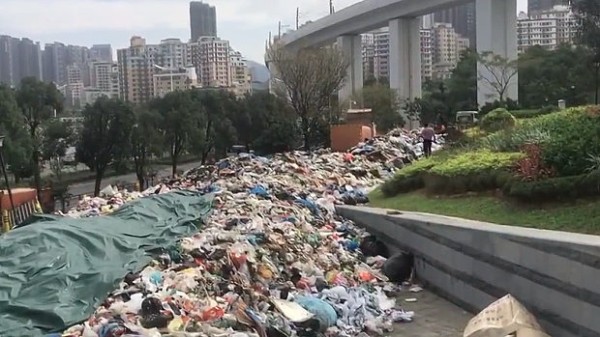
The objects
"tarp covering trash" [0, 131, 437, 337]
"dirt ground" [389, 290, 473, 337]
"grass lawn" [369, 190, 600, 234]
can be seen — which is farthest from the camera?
"dirt ground" [389, 290, 473, 337]

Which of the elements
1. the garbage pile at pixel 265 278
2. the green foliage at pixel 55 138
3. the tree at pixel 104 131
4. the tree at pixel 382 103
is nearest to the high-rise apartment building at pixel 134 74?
the tree at pixel 382 103

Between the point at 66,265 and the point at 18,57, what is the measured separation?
7371 cm

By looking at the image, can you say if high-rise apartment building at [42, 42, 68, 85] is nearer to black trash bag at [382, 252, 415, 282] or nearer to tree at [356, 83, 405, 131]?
tree at [356, 83, 405, 131]

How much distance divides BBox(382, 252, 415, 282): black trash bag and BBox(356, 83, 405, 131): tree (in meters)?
26.3

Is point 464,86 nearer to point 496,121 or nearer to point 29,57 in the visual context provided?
point 496,121

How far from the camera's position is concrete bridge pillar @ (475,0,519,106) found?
103 ft

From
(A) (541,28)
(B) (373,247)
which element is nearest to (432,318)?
(B) (373,247)

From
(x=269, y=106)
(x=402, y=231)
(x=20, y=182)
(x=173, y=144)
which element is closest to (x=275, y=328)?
(x=402, y=231)

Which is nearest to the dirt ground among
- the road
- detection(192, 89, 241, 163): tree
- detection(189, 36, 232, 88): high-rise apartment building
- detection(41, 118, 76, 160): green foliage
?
detection(41, 118, 76, 160): green foliage

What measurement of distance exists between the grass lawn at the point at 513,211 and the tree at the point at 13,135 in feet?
63.4

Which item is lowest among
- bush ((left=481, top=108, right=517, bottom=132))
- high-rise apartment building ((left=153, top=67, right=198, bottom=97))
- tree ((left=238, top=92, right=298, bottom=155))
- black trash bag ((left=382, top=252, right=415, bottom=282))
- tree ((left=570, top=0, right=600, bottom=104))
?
black trash bag ((left=382, top=252, right=415, bottom=282))

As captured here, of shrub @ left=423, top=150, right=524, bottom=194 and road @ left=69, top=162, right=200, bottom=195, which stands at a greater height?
shrub @ left=423, top=150, right=524, bottom=194

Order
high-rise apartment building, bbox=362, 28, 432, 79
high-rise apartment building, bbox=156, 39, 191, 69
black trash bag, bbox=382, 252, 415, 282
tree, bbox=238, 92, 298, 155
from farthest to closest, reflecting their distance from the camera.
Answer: high-rise apartment building, bbox=156, 39, 191, 69 < high-rise apartment building, bbox=362, 28, 432, 79 < tree, bbox=238, 92, 298, 155 < black trash bag, bbox=382, 252, 415, 282

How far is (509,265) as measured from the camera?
692 cm
